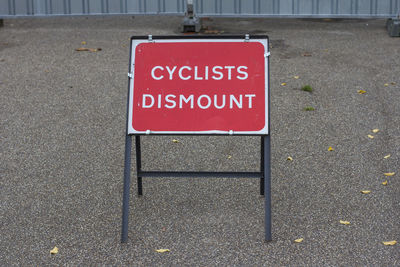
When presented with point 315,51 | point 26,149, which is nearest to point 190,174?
point 26,149

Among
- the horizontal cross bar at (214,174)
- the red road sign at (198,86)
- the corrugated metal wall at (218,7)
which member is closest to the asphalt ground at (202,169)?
the horizontal cross bar at (214,174)

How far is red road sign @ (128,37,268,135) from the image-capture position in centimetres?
491

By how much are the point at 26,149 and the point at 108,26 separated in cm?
610

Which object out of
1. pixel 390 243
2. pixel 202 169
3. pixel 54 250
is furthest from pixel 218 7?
pixel 54 250

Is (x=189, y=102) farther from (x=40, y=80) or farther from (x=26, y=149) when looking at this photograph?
(x=40, y=80)

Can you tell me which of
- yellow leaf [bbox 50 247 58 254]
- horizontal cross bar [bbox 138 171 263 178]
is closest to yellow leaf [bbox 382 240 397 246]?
horizontal cross bar [bbox 138 171 263 178]

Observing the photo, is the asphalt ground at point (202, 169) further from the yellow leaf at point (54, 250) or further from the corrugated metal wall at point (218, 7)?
the corrugated metal wall at point (218, 7)

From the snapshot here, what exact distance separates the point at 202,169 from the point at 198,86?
141cm

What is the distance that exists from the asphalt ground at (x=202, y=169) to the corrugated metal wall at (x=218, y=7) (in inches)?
49.2

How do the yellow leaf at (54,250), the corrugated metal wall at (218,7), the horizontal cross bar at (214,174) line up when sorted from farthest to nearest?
1. the corrugated metal wall at (218,7)
2. the horizontal cross bar at (214,174)
3. the yellow leaf at (54,250)

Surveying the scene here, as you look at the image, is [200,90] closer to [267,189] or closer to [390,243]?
[267,189]

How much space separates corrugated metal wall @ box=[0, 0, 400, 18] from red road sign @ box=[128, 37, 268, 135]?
22.3ft

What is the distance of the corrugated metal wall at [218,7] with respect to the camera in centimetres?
1162

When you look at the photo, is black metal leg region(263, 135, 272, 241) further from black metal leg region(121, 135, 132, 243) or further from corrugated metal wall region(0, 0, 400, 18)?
corrugated metal wall region(0, 0, 400, 18)
